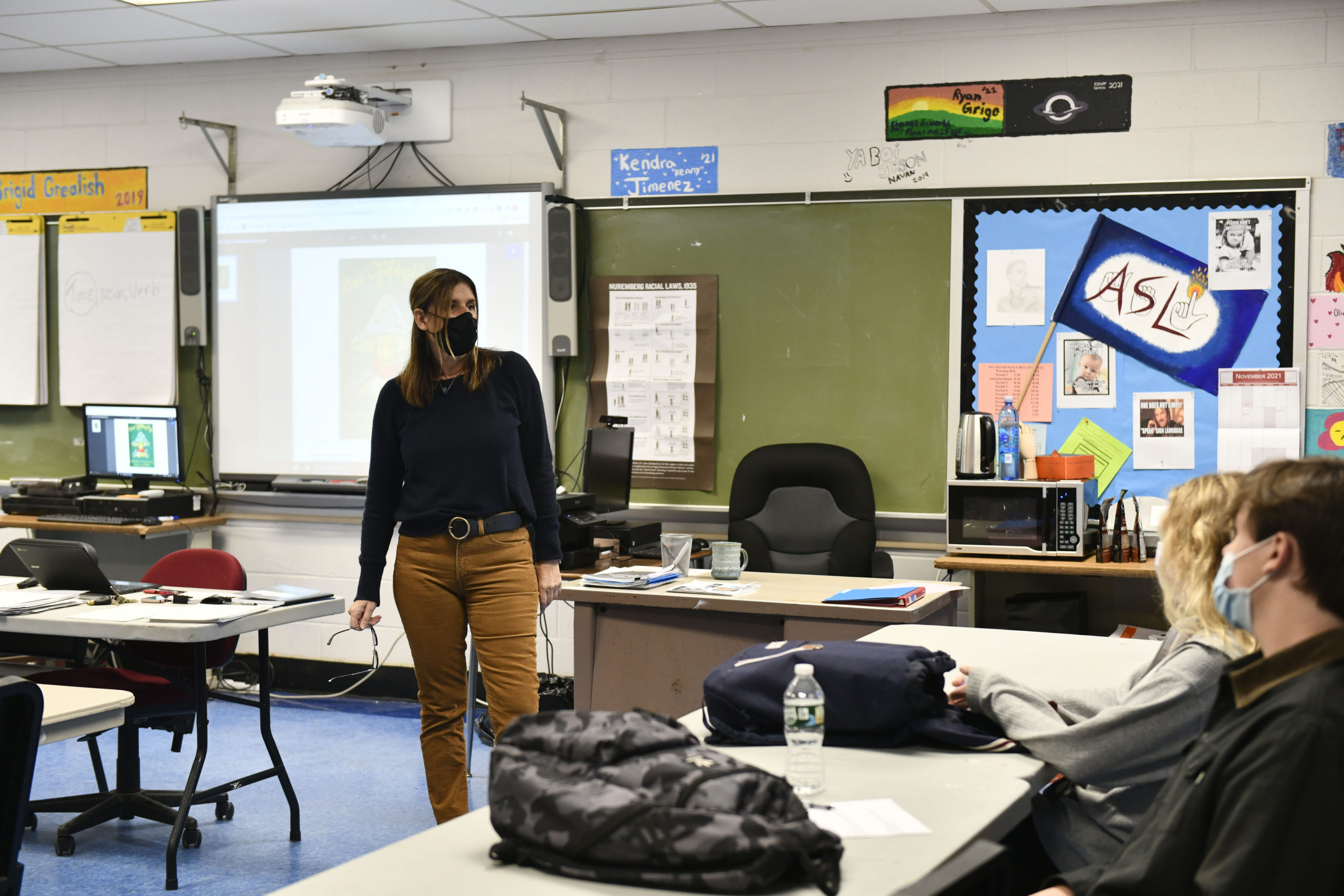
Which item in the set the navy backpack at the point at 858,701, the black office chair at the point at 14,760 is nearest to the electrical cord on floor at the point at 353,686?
the black office chair at the point at 14,760

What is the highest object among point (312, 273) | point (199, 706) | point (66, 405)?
point (312, 273)

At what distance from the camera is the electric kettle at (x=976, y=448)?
444 centimetres

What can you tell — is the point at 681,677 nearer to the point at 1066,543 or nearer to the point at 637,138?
the point at 1066,543

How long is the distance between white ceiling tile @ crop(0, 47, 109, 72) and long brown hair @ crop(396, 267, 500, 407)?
355 cm

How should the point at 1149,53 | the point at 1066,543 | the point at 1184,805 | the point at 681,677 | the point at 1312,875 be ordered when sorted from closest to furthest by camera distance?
1. the point at 1312,875
2. the point at 1184,805
3. the point at 681,677
4. the point at 1066,543
5. the point at 1149,53

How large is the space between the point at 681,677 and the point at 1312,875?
95.6 inches

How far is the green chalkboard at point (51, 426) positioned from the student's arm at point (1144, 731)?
482cm

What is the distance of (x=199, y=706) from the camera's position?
3.35 metres

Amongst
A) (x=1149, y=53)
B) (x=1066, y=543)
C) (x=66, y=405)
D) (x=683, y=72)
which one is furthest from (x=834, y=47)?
(x=66, y=405)

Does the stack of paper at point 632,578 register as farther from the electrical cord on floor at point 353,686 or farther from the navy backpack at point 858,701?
the electrical cord on floor at point 353,686

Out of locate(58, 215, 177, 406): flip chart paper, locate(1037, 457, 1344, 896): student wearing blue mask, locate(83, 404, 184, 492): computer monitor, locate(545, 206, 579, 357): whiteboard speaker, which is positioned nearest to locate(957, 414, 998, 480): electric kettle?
locate(545, 206, 579, 357): whiteboard speaker

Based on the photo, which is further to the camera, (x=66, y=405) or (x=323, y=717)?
(x=66, y=405)

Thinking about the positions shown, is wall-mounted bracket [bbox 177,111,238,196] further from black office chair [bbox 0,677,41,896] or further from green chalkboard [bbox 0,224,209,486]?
black office chair [bbox 0,677,41,896]

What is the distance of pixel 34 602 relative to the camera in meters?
3.37
